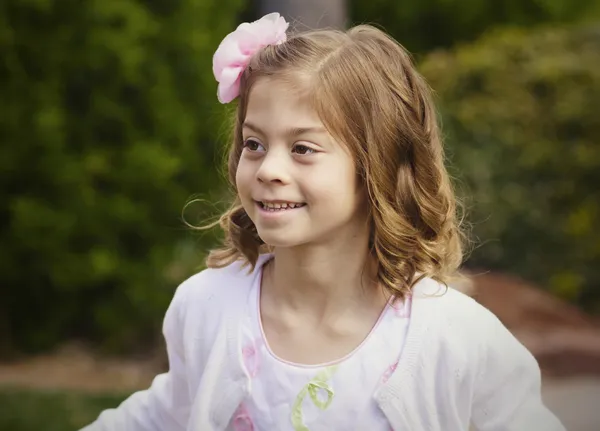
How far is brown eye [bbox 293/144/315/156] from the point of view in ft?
7.30

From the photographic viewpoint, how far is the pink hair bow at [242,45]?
239cm

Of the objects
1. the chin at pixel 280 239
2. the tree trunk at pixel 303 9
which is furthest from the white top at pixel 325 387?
the tree trunk at pixel 303 9

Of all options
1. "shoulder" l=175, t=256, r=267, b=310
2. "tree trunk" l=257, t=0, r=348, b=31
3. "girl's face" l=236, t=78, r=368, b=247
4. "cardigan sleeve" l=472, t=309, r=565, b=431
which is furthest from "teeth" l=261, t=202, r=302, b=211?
"tree trunk" l=257, t=0, r=348, b=31

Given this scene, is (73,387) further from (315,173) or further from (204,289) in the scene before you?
(315,173)

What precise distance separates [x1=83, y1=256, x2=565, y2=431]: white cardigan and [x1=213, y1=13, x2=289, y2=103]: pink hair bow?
1.62ft

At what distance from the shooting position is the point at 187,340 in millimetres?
2459

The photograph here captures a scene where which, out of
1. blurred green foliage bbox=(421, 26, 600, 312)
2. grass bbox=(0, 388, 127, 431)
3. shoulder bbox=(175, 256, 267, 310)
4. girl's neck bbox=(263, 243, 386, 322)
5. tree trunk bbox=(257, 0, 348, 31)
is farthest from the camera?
blurred green foliage bbox=(421, 26, 600, 312)

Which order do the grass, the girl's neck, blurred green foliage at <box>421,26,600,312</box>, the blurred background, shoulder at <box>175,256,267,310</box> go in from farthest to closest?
blurred green foliage at <box>421,26,600,312</box> → the blurred background → the grass → shoulder at <box>175,256,267,310</box> → the girl's neck

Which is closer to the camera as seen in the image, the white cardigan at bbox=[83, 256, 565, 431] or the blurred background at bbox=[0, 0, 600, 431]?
the white cardigan at bbox=[83, 256, 565, 431]

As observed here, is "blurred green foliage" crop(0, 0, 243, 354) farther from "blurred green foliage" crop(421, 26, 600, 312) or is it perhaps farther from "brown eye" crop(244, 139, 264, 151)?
"brown eye" crop(244, 139, 264, 151)

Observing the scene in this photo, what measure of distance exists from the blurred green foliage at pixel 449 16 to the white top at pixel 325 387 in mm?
6384

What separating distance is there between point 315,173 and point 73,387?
3.88 meters

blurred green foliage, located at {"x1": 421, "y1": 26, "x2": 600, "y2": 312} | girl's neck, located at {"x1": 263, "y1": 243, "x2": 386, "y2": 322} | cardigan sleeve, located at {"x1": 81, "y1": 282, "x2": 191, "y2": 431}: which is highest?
girl's neck, located at {"x1": 263, "y1": 243, "x2": 386, "y2": 322}

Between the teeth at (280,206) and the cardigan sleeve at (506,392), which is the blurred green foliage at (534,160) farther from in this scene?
the teeth at (280,206)
